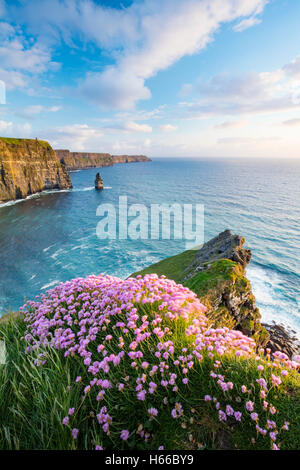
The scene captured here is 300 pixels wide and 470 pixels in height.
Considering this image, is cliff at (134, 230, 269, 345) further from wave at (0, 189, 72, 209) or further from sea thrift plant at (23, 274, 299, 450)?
wave at (0, 189, 72, 209)

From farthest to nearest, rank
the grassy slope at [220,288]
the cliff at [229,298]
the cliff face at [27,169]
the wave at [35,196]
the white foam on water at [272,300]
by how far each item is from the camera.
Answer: the cliff face at [27,169]
the wave at [35,196]
the white foam on water at [272,300]
the cliff at [229,298]
the grassy slope at [220,288]

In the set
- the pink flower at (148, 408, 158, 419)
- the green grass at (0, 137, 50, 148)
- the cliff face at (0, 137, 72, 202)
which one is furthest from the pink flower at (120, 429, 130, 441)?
the green grass at (0, 137, 50, 148)

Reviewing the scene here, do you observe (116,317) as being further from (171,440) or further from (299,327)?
(299,327)

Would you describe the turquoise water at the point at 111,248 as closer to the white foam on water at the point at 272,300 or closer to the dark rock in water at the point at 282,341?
the white foam on water at the point at 272,300

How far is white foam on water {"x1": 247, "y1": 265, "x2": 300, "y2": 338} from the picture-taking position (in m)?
21.4

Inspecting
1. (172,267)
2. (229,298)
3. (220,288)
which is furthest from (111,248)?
(229,298)

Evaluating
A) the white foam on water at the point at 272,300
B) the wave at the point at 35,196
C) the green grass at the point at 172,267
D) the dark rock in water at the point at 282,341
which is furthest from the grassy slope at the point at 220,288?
the wave at the point at 35,196

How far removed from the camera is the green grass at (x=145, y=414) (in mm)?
2623

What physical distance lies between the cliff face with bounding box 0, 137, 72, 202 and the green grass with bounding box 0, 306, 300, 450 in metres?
85.1

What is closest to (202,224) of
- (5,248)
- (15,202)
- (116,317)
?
Answer: (5,248)

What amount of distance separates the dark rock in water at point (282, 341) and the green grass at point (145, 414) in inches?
607

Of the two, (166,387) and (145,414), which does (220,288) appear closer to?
(166,387)

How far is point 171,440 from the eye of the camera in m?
2.64

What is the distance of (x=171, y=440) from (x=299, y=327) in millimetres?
24447
